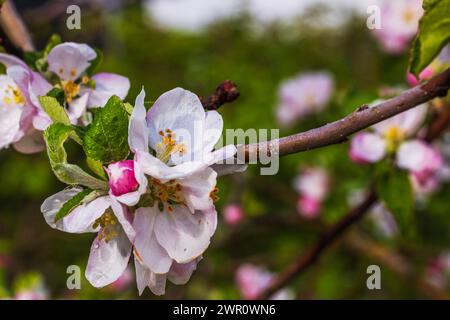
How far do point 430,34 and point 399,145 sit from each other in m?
0.49

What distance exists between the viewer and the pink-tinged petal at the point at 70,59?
2.81 feet

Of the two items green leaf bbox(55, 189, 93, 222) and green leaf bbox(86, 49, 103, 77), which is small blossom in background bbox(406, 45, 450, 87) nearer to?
green leaf bbox(86, 49, 103, 77)

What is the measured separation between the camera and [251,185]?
101 inches

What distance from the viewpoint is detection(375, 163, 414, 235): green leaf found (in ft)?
3.82

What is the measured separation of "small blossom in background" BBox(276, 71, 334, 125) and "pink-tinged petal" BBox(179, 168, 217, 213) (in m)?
1.58

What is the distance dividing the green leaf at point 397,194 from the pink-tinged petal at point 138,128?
0.62 meters

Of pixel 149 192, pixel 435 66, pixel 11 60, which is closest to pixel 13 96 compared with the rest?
pixel 11 60

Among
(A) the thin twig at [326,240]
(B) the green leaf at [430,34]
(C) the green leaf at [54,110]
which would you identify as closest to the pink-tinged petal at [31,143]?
(C) the green leaf at [54,110]

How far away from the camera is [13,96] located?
86 cm

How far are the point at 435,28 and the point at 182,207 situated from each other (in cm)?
42

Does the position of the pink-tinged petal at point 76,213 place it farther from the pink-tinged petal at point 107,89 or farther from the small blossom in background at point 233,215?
the small blossom in background at point 233,215

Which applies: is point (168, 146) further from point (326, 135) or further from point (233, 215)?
point (233, 215)

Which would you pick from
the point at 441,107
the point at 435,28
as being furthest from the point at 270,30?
the point at 435,28
